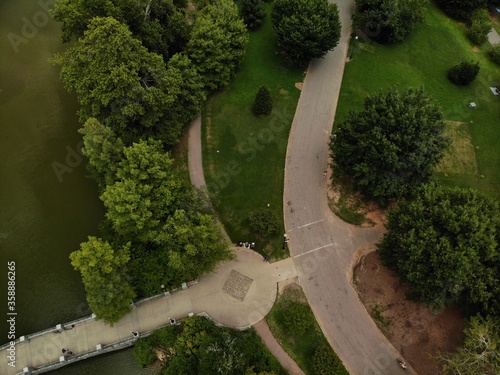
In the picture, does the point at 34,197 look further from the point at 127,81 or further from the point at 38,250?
the point at 127,81

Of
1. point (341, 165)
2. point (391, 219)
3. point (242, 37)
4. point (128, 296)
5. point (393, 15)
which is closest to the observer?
point (128, 296)

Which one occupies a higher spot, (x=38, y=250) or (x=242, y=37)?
(x=242, y=37)

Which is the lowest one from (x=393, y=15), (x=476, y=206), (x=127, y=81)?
(x=476, y=206)

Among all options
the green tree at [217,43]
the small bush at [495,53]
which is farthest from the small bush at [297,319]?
the small bush at [495,53]

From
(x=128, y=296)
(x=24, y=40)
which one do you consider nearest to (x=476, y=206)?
(x=128, y=296)

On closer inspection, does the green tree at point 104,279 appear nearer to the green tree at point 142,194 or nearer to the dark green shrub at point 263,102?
the green tree at point 142,194
